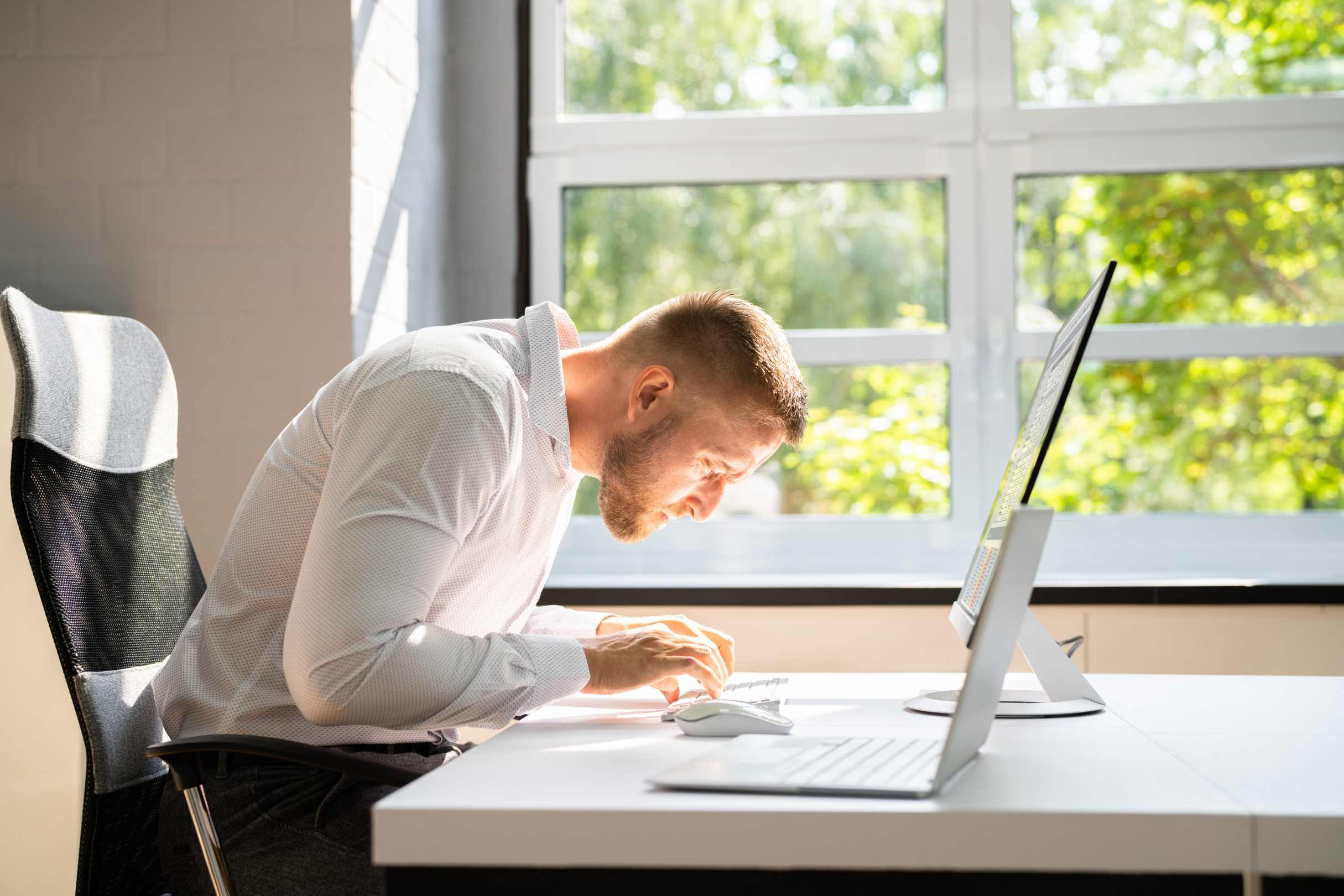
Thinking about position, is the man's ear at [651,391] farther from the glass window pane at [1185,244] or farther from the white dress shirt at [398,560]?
the glass window pane at [1185,244]

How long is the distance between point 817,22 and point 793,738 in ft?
7.72

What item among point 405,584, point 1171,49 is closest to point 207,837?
point 405,584

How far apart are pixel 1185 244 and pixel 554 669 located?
2298 millimetres

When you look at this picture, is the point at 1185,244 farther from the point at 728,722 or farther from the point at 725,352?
the point at 728,722

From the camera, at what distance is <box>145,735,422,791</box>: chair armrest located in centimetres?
102

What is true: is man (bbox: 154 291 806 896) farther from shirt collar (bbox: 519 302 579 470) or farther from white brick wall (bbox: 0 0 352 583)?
white brick wall (bbox: 0 0 352 583)

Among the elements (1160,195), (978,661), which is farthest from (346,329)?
(1160,195)

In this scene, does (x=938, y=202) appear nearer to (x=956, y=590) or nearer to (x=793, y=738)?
(x=956, y=590)

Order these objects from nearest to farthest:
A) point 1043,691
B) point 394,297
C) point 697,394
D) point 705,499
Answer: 1. point 1043,691
2. point 697,394
3. point 705,499
4. point 394,297

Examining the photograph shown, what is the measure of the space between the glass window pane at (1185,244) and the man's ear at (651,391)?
154cm

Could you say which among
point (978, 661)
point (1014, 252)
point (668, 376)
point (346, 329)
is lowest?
point (978, 661)

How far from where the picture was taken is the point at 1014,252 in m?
2.78

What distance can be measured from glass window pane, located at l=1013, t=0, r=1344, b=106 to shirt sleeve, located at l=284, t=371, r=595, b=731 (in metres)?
2.17

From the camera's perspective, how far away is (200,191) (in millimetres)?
2299
